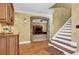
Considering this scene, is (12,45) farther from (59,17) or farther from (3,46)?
(59,17)

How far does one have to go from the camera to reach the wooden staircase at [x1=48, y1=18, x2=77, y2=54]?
6.76 ft

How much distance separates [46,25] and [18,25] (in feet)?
1.52

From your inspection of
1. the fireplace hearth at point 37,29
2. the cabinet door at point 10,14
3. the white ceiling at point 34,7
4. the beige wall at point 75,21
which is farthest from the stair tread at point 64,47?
the cabinet door at point 10,14

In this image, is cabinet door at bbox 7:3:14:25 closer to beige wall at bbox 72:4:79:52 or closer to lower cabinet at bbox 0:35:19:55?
lower cabinet at bbox 0:35:19:55

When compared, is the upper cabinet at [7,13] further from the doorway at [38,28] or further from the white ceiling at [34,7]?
the doorway at [38,28]

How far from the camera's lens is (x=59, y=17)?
214 cm

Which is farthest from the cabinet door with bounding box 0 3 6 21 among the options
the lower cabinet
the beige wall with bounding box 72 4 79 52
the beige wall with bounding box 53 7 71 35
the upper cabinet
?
the beige wall with bounding box 72 4 79 52

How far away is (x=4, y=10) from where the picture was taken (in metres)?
A: 2.07

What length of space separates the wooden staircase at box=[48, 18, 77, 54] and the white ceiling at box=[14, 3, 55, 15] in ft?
1.20

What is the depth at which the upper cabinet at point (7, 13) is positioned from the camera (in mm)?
2053

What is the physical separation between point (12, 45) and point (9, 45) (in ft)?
0.15

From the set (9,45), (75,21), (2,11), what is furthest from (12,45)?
(75,21)

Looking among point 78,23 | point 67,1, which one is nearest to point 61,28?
point 78,23
